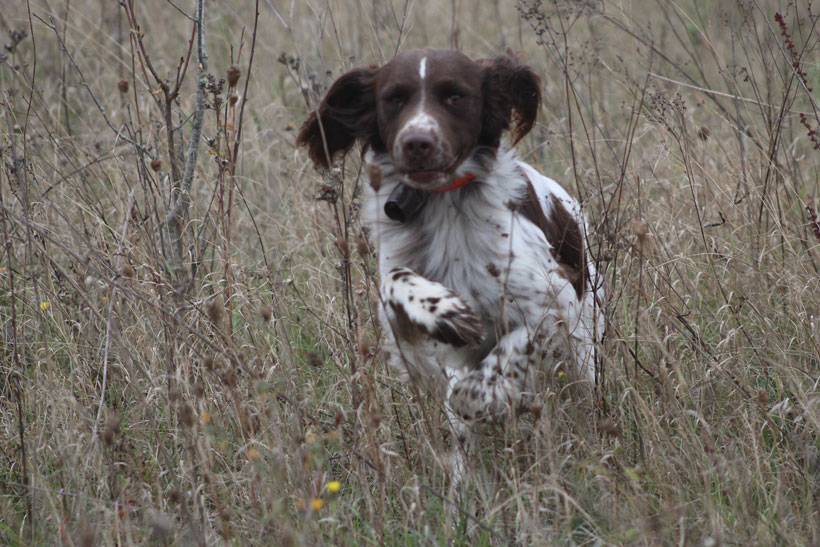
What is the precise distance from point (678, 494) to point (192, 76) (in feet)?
14.9

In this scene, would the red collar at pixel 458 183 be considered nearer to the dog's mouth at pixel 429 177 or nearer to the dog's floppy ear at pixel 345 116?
the dog's mouth at pixel 429 177

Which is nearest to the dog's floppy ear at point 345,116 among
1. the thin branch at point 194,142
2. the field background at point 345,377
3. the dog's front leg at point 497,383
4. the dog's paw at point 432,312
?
the field background at point 345,377

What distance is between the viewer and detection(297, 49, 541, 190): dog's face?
9.09 feet

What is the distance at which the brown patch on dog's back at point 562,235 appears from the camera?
302 cm

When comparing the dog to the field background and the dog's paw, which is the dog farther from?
the field background

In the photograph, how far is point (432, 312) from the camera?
254 centimetres

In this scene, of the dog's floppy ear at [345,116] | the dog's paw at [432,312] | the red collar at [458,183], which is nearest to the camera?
the dog's paw at [432,312]

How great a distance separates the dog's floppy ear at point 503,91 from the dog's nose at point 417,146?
42cm

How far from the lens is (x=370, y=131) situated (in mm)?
3223

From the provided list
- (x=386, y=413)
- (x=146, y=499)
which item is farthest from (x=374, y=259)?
(x=146, y=499)

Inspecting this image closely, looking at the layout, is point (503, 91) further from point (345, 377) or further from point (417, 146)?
point (345, 377)

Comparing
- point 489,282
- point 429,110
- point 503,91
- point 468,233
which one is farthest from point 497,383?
point 503,91

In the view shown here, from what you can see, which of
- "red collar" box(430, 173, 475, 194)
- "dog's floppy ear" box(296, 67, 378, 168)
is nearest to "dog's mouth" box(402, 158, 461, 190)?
"red collar" box(430, 173, 475, 194)

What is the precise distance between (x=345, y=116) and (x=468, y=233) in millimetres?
671
